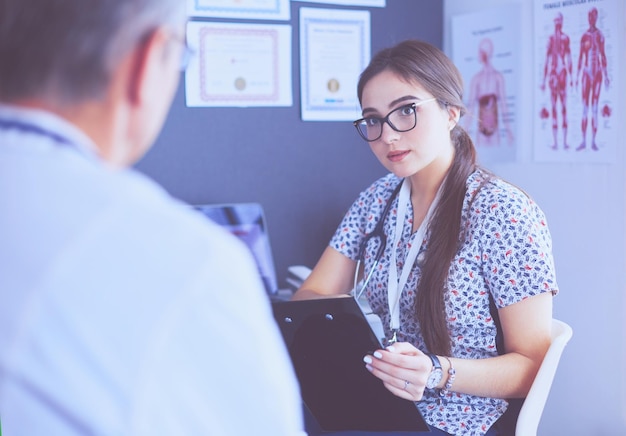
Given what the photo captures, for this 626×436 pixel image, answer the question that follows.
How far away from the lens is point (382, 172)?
288 centimetres

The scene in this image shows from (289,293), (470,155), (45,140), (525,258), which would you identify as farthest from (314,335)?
(45,140)

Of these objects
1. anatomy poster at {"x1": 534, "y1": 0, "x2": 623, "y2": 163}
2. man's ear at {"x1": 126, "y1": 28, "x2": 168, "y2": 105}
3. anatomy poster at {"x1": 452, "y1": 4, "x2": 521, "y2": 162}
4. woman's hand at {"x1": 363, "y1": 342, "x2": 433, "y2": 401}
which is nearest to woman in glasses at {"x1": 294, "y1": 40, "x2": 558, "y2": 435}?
woman's hand at {"x1": 363, "y1": 342, "x2": 433, "y2": 401}

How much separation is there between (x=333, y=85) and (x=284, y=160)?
35cm

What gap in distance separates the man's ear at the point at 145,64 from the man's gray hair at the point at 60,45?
19 mm

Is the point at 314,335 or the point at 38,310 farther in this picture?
the point at 314,335

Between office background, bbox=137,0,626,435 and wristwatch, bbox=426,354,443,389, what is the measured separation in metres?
0.98

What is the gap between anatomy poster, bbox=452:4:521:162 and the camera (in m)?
2.62

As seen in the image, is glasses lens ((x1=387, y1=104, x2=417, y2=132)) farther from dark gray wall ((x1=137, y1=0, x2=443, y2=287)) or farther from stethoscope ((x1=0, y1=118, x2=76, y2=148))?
stethoscope ((x1=0, y1=118, x2=76, y2=148))

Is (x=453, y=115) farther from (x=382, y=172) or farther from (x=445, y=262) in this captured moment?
(x=382, y=172)

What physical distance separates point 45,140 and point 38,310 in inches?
5.0

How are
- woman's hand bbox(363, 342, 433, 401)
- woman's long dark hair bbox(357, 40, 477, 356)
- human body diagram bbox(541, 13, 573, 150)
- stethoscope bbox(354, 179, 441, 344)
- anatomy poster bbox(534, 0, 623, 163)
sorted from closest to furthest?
woman's hand bbox(363, 342, 433, 401) → woman's long dark hair bbox(357, 40, 477, 356) → stethoscope bbox(354, 179, 441, 344) → anatomy poster bbox(534, 0, 623, 163) → human body diagram bbox(541, 13, 573, 150)

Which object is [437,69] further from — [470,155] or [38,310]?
[38,310]

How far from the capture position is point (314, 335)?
5.20ft

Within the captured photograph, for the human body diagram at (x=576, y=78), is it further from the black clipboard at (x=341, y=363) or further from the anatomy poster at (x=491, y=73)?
the black clipboard at (x=341, y=363)
